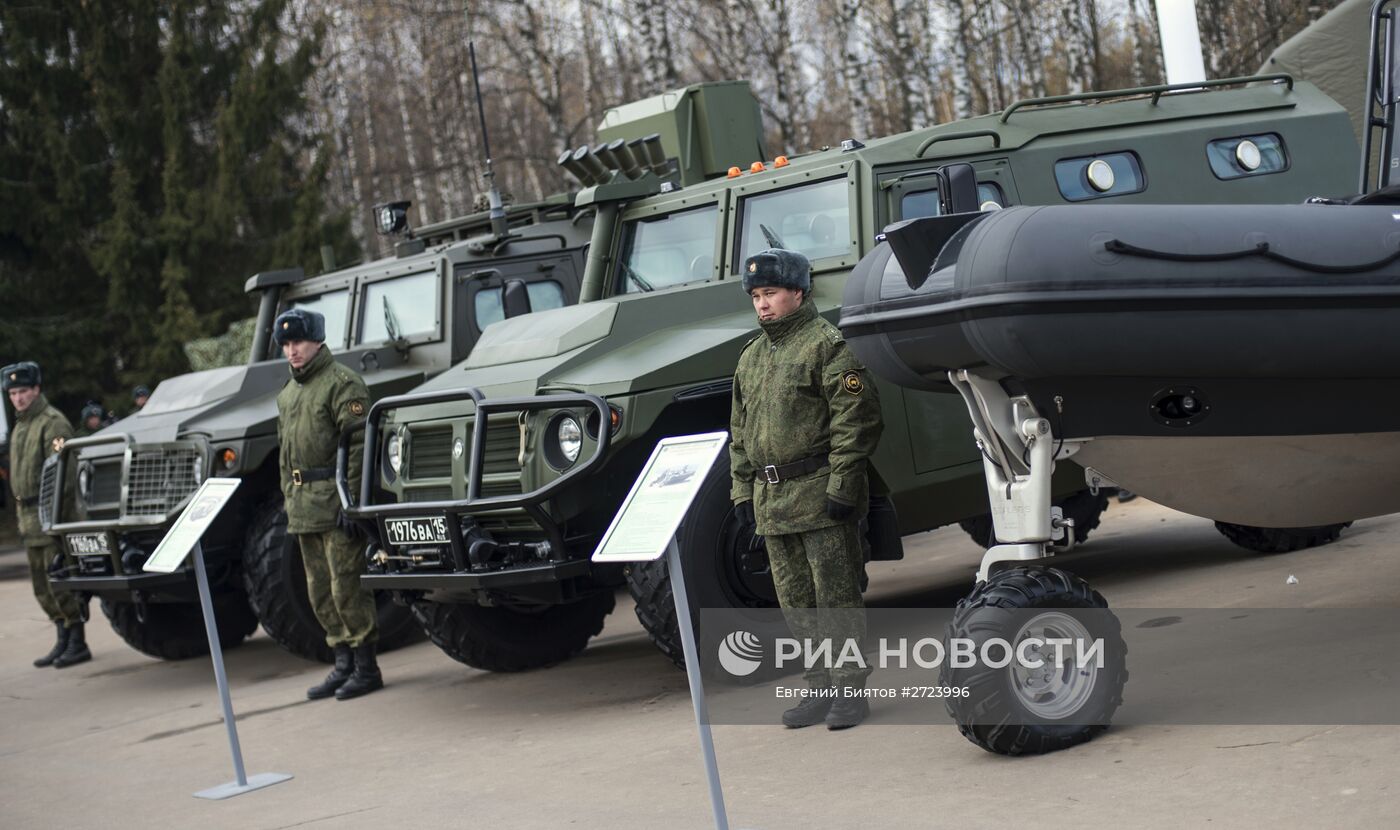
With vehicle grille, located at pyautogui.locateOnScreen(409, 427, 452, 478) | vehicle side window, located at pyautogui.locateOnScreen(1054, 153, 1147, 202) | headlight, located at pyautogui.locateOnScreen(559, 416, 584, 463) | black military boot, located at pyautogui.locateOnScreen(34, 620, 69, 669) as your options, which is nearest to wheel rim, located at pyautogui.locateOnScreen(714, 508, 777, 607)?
headlight, located at pyautogui.locateOnScreen(559, 416, 584, 463)

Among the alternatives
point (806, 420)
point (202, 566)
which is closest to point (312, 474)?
point (202, 566)

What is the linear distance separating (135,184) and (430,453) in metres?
16.6

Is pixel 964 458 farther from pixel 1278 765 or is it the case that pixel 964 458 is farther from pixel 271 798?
pixel 271 798

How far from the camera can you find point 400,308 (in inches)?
384

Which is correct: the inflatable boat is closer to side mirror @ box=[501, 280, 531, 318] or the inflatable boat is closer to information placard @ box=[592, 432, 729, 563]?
information placard @ box=[592, 432, 729, 563]

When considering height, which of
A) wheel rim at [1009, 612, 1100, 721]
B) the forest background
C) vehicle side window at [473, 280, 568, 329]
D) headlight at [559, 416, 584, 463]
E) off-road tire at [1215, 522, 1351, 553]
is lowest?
off-road tire at [1215, 522, 1351, 553]

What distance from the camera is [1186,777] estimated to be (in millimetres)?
4484

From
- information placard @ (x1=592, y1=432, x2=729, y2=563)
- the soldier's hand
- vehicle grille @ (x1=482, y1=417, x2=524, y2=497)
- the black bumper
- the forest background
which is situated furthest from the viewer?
the forest background

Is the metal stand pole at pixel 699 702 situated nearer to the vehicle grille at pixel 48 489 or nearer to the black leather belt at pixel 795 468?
the black leather belt at pixel 795 468

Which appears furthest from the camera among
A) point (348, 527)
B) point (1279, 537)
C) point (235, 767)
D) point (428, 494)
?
point (1279, 537)

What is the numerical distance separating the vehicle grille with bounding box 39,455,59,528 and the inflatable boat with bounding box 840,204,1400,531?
5859 millimetres

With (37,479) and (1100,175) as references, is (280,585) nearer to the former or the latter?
(37,479)

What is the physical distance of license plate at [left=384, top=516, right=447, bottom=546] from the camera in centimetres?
669

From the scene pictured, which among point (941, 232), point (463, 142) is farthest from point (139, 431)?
point (463, 142)
